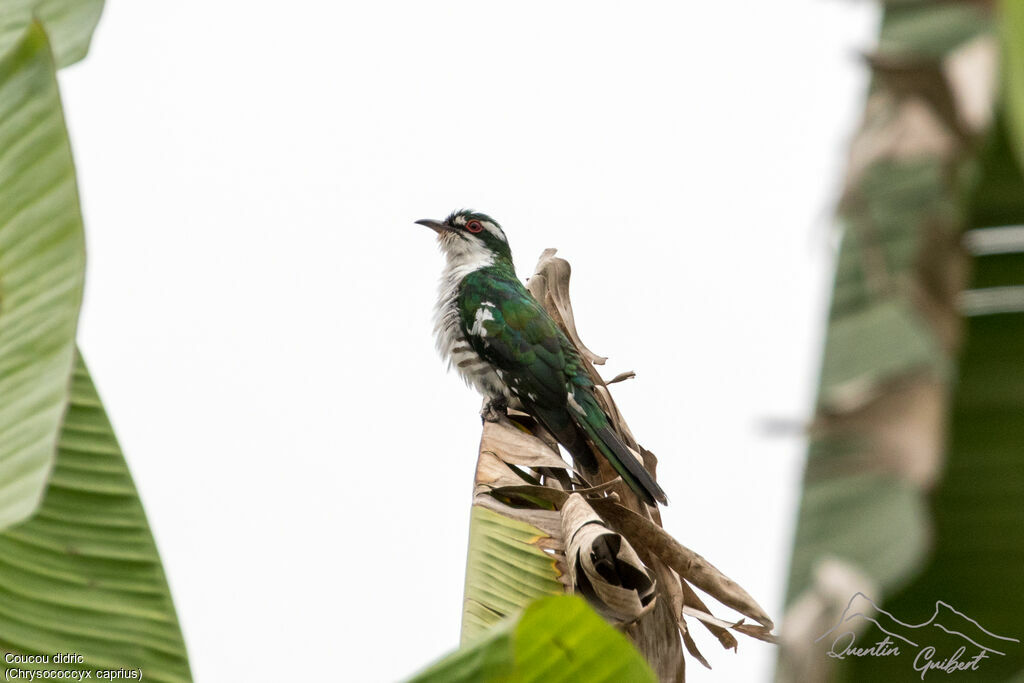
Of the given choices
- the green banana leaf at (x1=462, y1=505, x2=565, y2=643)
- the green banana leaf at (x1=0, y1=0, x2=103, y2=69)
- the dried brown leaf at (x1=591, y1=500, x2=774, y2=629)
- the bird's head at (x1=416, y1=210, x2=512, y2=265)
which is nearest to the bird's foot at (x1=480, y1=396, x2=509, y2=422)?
the bird's head at (x1=416, y1=210, x2=512, y2=265)

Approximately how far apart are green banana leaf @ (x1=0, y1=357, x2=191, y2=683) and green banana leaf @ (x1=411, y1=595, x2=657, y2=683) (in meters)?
0.86

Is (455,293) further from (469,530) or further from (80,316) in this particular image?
(80,316)

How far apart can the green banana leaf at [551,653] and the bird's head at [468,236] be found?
4.24 metres

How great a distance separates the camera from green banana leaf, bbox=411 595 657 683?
158cm

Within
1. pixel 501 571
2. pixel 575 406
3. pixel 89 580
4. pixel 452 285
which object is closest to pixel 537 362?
pixel 575 406

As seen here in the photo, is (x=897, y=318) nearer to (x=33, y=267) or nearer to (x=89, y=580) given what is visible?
(x=33, y=267)

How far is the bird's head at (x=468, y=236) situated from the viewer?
6004 mm

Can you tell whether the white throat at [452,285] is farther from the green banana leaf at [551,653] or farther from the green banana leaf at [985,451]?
the green banana leaf at [985,451]

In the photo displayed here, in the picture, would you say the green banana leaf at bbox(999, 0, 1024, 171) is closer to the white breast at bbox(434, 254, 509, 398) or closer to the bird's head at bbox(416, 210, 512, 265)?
the white breast at bbox(434, 254, 509, 398)

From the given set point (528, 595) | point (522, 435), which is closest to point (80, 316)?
point (528, 595)

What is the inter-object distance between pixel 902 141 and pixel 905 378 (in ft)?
0.75

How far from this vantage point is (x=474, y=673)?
64.4 inches

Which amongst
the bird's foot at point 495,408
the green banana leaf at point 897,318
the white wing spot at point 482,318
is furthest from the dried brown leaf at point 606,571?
the white wing spot at point 482,318

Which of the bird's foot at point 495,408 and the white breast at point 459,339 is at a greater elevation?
the white breast at point 459,339
